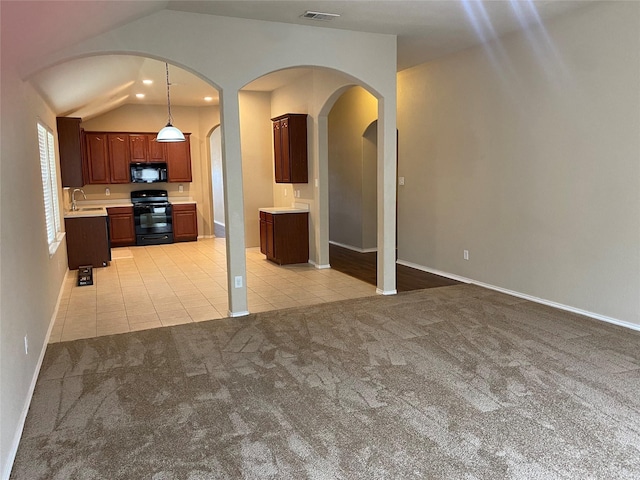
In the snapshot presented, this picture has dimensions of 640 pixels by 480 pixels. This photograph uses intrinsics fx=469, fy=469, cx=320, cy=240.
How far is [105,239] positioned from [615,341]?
6.95 metres

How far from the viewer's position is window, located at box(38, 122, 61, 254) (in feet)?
17.3

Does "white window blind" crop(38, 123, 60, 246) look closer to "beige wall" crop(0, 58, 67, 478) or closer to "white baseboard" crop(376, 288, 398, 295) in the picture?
"beige wall" crop(0, 58, 67, 478)

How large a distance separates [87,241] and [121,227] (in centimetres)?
215

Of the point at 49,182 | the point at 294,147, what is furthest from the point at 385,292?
the point at 49,182

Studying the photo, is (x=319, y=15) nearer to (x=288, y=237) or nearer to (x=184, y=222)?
(x=288, y=237)

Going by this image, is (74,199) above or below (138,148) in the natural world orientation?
below

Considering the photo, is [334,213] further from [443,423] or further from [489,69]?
[443,423]

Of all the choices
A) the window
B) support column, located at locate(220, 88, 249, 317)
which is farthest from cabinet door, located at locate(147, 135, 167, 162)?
support column, located at locate(220, 88, 249, 317)

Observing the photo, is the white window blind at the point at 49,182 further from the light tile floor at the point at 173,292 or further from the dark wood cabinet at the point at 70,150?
the light tile floor at the point at 173,292

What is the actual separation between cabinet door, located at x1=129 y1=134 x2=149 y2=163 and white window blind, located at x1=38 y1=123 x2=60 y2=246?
321 cm

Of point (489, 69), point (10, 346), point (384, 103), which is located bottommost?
point (10, 346)

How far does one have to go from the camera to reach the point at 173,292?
5863mm

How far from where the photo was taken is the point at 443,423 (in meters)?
2.68

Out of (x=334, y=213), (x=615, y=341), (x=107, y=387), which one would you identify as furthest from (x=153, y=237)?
(x=615, y=341)
